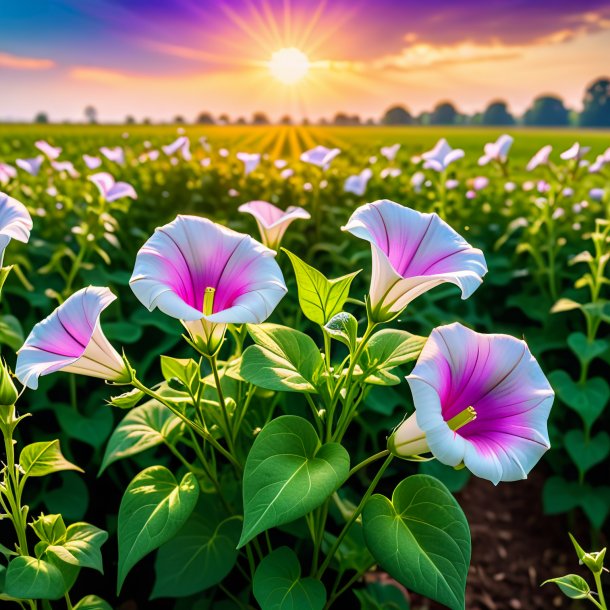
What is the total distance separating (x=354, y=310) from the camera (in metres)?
2.55

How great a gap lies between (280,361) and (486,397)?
41cm

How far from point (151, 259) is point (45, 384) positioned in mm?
1325

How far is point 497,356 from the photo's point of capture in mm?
1088

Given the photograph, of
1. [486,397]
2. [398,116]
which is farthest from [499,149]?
[398,116]

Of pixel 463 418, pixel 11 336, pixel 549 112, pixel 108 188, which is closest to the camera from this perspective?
pixel 463 418

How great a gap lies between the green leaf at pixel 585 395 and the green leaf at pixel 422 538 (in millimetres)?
1345

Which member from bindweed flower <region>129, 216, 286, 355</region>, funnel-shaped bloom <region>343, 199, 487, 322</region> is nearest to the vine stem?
funnel-shaped bloom <region>343, 199, 487, 322</region>

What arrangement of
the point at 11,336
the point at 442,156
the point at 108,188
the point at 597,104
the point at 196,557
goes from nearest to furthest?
the point at 196,557 < the point at 11,336 < the point at 108,188 < the point at 442,156 < the point at 597,104

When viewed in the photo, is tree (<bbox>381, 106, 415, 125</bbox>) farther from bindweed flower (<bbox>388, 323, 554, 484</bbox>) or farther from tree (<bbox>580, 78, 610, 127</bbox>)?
bindweed flower (<bbox>388, 323, 554, 484</bbox>)

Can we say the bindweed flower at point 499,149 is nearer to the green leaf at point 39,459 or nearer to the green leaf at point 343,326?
the green leaf at point 343,326

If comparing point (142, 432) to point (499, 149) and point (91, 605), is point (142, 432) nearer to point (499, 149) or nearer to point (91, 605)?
point (91, 605)

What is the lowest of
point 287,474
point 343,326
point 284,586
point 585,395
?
point 585,395

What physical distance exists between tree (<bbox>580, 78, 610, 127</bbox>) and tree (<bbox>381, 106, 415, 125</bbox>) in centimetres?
1859

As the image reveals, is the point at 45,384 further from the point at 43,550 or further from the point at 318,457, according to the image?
the point at 318,457
